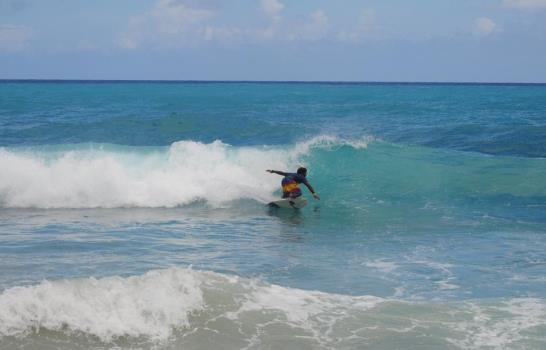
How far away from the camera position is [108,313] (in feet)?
30.4

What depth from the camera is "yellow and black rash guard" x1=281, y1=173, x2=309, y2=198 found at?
18828mm

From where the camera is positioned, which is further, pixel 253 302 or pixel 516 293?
pixel 516 293

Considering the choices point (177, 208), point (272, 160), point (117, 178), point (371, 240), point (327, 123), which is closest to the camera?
point (371, 240)

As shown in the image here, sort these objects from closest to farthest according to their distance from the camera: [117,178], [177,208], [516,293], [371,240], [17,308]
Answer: [17,308]
[516,293]
[371,240]
[177,208]
[117,178]

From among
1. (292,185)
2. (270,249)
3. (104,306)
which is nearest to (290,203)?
(292,185)

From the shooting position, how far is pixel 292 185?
62.1 ft

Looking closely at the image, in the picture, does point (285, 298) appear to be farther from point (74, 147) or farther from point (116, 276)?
point (74, 147)

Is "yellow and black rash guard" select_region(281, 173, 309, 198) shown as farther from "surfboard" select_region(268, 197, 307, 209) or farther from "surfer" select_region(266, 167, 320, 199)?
"surfboard" select_region(268, 197, 307, 209)

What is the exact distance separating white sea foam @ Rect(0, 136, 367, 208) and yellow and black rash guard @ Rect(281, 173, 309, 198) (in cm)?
147

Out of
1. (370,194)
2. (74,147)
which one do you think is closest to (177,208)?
(370,194)

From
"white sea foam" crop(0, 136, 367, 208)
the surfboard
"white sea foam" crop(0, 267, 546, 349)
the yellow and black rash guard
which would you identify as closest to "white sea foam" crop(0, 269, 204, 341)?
"white sea foam" crop(0, 267, 546, 349)

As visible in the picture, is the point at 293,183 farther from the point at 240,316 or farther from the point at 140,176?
the point at 240,316

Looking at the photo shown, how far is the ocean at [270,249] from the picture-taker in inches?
362

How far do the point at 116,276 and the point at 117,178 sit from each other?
36.7ft
